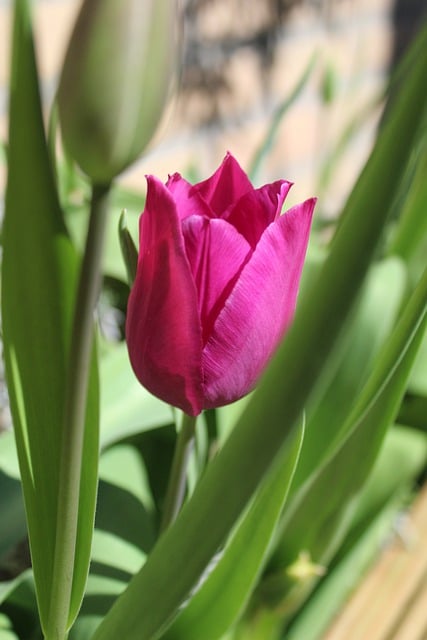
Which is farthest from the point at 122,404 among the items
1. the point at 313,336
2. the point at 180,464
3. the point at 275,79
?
the point at 275,79

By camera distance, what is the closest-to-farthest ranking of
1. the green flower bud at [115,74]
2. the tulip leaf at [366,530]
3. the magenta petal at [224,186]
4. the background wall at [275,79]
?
1. the green flower bud at [115,74]
2. the magenta petal at [224,186]
3. the tulip leaf at [366,530]
4. the background wall at [275,79]

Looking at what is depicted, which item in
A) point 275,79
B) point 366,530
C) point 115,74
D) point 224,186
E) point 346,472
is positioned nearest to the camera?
point 115,74

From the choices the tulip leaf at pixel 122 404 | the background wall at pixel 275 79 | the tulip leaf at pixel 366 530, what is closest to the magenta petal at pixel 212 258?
the tulip leaf at pixel 122 404

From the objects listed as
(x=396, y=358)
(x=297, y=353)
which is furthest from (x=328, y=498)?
(x=297, y=353)

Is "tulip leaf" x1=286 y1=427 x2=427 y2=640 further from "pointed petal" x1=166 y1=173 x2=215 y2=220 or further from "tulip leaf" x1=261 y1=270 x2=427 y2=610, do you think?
"pointed petal" x1=166 y1=173 x2=215 y2=220

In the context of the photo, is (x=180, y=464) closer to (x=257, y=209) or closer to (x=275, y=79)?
(x=257, y=209)

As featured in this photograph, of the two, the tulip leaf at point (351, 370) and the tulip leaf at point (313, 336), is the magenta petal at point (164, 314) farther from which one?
the tulip leaf at point (351, 370)

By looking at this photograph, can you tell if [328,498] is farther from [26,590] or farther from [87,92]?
[87,92]
